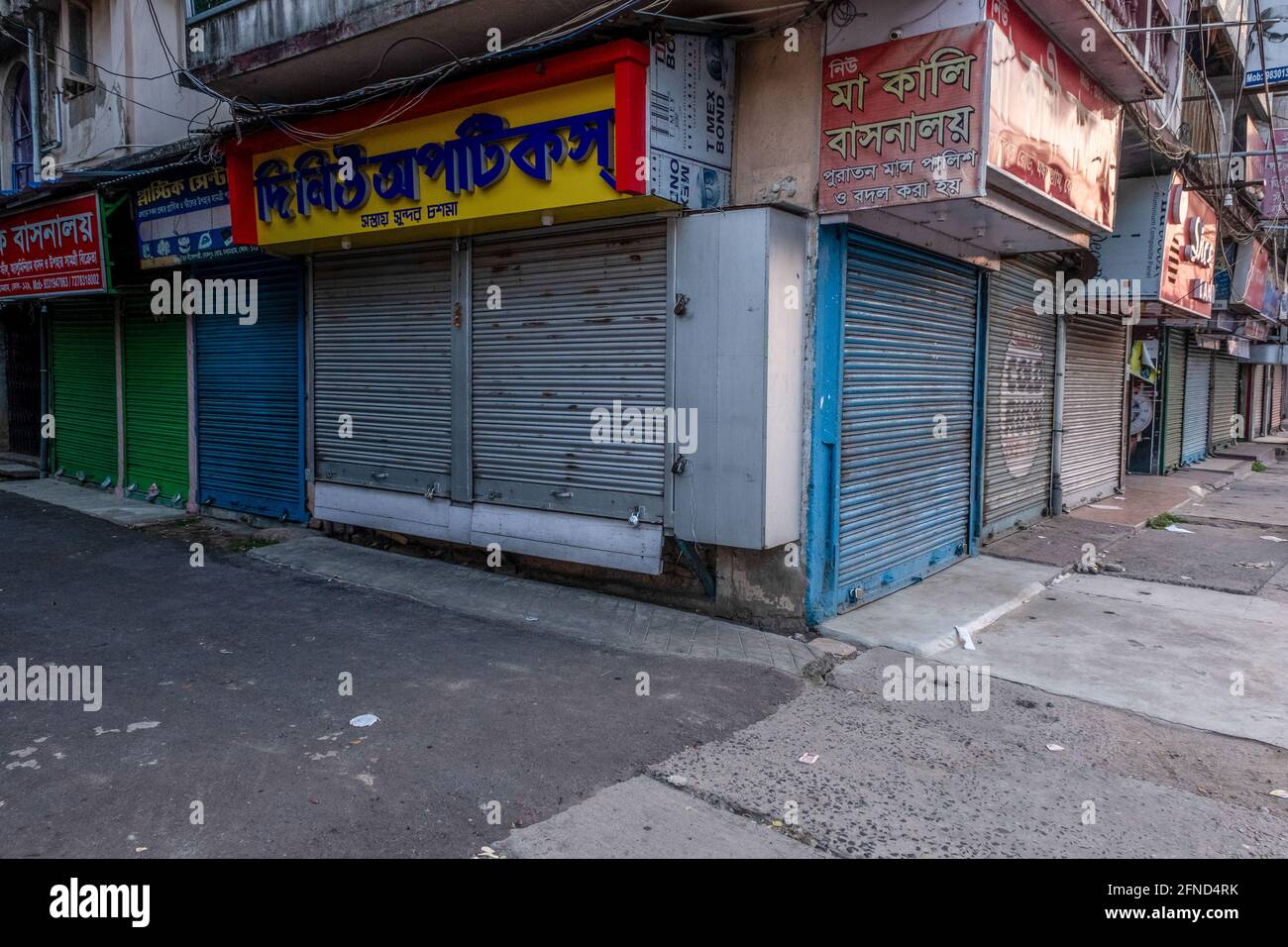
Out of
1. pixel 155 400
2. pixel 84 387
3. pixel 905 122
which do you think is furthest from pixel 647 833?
pixel 84 387

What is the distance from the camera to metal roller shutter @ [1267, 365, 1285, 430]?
3161cm

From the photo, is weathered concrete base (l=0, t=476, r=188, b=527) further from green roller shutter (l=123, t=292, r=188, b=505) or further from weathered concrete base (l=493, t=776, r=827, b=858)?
weathered concrete base (l=493, t=776, r=827, b=858)

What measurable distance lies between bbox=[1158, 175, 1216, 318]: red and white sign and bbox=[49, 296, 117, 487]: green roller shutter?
1393 cm

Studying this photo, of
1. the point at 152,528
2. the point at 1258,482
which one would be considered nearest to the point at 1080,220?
the point at 152,528

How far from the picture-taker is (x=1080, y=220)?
7605 millimetres

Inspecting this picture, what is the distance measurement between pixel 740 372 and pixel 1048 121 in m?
3.15

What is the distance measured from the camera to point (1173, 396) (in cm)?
1755

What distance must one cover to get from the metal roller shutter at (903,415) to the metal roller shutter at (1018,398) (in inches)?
27.4

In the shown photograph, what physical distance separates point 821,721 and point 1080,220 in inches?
207

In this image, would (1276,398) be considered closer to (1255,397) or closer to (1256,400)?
(1256,400)

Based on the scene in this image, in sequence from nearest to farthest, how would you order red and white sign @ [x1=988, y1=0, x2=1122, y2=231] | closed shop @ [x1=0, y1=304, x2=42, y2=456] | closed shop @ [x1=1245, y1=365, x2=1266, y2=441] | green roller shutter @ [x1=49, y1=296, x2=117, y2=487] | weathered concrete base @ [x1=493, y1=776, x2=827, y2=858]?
weathered concrete base @ [x1=493, y1=776, x2=827, y2=858]
red and white sign @ [x1=988, y1=0, x2=1122, y2=231]
green roller shutter @ [x1=49, y1=296, x2=117, y2=487]
closed shop @ [x1=0, y1=304, x2=42, y2=456]
closed shop @ [x1=1245, y1=365, x2=1266, y2=441]

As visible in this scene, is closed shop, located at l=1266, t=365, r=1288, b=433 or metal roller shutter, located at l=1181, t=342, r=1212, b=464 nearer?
metal roller shutter, located at l=1181, t=342, r=1212, b=464

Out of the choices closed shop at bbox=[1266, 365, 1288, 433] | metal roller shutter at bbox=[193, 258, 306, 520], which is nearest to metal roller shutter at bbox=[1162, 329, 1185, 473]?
metal roller shutter at bbox=[193, 258, 306, 520]

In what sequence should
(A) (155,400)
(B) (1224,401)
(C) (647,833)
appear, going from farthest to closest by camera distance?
1. (B) (1224,401)
2. (A) (155,400)
3. (C) (647,833)
